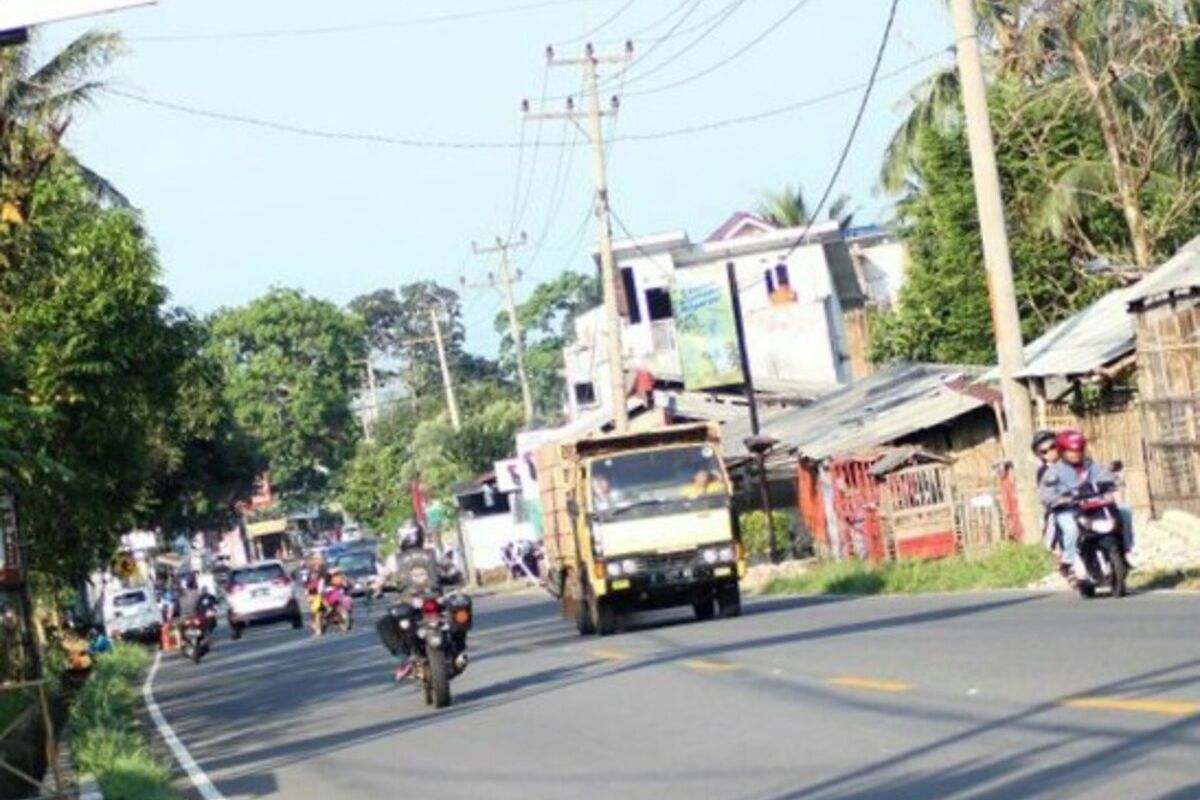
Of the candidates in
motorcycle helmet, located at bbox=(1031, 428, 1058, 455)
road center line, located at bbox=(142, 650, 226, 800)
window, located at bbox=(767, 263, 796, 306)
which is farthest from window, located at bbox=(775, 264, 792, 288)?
motorcycle helmet, located at bbox=(1031, 428, 1058, 455)

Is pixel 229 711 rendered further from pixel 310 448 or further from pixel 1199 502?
pixel 310 448

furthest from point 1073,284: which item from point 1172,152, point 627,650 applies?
point 627,650

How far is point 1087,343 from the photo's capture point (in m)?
38.0

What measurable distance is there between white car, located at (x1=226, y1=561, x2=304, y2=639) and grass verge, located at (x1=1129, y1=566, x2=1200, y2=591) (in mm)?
36899

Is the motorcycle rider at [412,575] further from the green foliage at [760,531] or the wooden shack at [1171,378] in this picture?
the green foliage at [760,531]

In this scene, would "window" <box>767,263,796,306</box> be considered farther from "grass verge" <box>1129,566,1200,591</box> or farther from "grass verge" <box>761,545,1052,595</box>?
"grass verge" <box>1129,566,1200,591</box>

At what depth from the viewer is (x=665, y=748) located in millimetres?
14992

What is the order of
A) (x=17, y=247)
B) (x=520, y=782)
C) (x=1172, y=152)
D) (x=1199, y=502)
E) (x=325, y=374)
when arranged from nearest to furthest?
(x=520, y=782), (x=17, y=247), (x=1199, y=502), (x=1172, y=152), (x=325, y=374)

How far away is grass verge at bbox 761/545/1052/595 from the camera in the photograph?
93.4 feet

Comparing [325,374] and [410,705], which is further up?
[325,374]

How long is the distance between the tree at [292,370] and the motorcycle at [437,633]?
97055 millimetres

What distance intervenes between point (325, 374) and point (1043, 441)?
336 feet

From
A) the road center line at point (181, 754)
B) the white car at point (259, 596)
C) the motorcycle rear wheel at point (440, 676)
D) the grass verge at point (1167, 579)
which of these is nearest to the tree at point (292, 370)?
the white car at point (259, 596)

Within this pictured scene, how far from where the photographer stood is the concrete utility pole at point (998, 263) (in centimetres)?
2978
